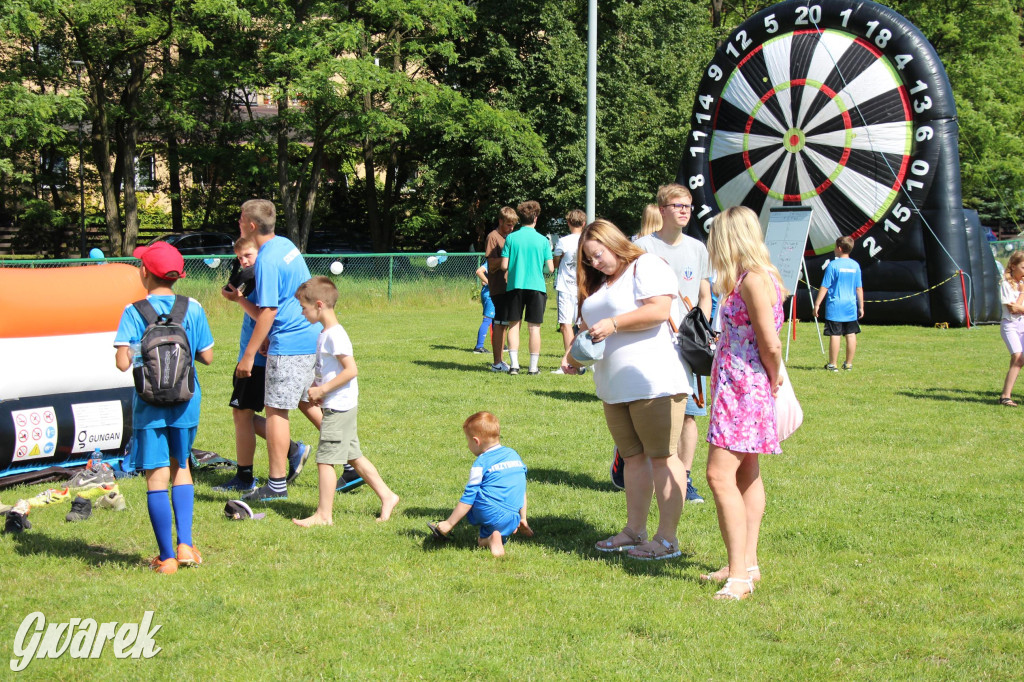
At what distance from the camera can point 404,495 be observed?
251 inches

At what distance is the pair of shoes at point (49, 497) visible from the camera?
6.11 m

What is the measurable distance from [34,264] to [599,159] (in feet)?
59.4

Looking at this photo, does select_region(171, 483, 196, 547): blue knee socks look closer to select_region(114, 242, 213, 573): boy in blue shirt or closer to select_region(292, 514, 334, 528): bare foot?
select_region(114, 242, 213, 573): boy in blue shirt

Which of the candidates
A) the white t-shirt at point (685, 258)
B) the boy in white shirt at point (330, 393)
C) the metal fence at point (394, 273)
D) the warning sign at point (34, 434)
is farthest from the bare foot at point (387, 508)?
the metal fence at point (394, 273)

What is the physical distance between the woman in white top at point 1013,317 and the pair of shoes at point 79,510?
27.7ft

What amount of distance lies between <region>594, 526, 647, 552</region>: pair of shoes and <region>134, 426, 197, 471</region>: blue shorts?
2207 mm

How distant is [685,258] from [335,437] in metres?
2.37

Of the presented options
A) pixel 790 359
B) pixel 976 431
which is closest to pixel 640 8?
pixel 790 359

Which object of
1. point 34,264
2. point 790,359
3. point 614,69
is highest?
point 614,69

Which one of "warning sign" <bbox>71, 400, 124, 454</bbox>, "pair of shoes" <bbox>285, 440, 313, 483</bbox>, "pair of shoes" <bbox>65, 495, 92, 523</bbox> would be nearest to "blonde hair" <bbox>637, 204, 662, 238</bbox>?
"pair of shoes" <bbox>285, 440, 313, 483</bbox>

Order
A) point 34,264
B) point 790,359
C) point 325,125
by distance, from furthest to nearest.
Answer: point 325,125 < point 34,264 < point 790,359

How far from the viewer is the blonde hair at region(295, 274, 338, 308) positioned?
5504 millimetres

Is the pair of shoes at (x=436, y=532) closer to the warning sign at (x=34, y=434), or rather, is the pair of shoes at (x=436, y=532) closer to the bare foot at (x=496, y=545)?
the bare foot at (x=496, y=545)

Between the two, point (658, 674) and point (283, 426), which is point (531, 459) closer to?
point (283, 426)
